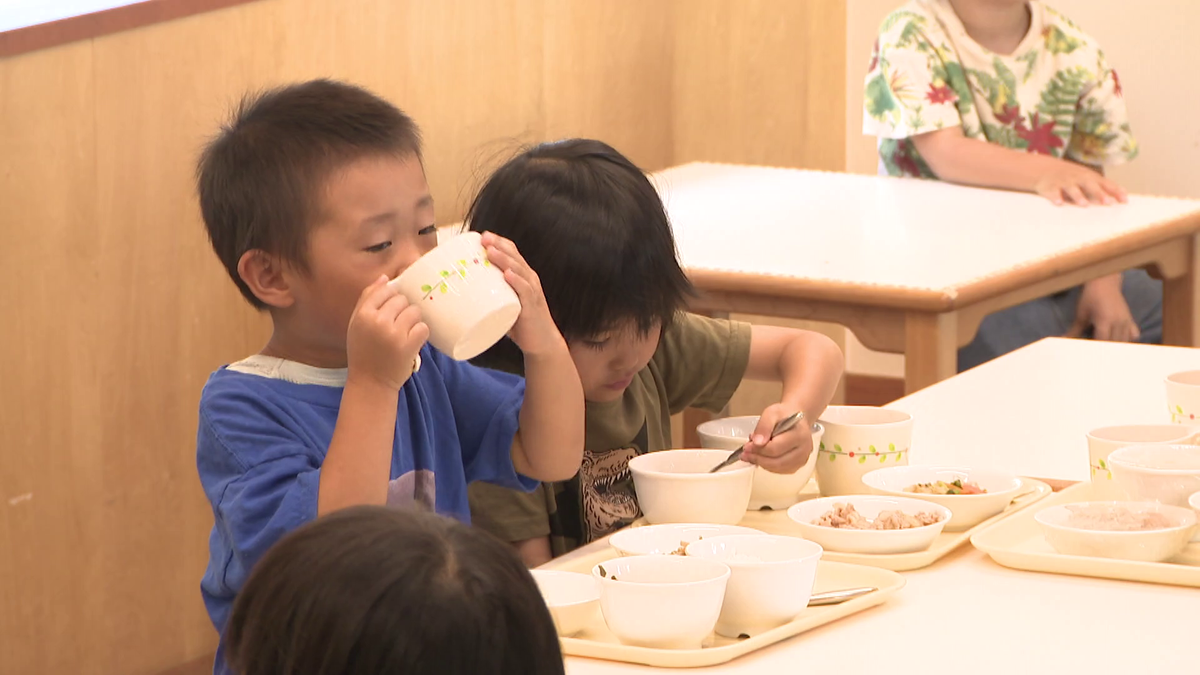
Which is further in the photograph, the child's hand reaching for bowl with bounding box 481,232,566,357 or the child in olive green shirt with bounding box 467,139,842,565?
the child in olive green shirt with bounding box 467,139,842,565

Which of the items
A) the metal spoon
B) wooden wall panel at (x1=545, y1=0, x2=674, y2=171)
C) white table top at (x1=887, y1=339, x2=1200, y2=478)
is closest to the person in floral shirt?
wooden wall panel at (x1=545, y1=0, x2=674, y2=171)

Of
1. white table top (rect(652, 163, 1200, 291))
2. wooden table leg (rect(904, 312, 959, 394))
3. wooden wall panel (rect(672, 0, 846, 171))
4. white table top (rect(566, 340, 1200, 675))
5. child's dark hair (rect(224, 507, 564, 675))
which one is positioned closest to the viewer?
child's dark hair (rect(224, 507, 564, 675))

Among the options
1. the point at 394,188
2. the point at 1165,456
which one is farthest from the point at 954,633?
the point at 394,188

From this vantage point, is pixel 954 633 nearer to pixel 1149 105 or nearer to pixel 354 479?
pixel 354 479

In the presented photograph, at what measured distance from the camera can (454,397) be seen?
5.22ft

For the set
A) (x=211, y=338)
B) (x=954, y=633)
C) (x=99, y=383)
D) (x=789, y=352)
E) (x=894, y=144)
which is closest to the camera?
(x=954, y=633)

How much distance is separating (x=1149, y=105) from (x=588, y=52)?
152 centimetres

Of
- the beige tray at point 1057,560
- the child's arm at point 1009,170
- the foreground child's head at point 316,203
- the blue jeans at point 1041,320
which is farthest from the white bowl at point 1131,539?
the blue jeans at point 1041,320

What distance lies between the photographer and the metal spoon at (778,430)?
157 cm

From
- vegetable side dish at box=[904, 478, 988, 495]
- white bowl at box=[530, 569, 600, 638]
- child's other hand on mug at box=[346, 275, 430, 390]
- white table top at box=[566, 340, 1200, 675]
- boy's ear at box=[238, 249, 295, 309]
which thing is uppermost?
boy's ear at box=[238, 249, 295, 309]

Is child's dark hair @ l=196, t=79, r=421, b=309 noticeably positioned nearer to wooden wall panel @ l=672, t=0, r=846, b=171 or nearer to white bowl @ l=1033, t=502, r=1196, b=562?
white bowl @ l=1033, t=502, r=1196, b=562

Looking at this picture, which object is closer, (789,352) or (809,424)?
(809,424)

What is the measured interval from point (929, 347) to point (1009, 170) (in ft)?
2.77

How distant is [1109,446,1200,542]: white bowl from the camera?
1.42 meters
